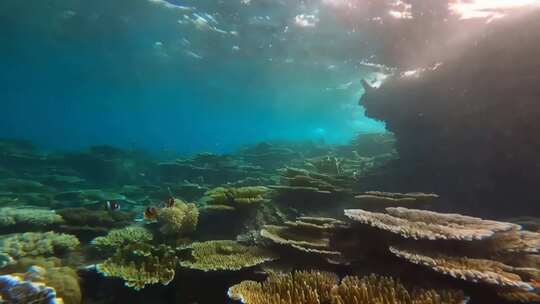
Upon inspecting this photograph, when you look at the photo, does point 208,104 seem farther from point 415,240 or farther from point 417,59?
point 415,240

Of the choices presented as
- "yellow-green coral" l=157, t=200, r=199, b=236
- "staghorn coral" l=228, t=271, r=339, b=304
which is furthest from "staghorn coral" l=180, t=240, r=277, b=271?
"yellow-green coral" l=157, t=200, r=199, b=236

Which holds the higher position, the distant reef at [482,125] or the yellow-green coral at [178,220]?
the distant reef at [482,125]

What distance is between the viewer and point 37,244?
6.22 m

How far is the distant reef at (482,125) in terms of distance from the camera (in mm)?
8398

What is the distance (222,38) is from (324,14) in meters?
10.1

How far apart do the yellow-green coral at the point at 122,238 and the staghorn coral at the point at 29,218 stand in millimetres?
2268

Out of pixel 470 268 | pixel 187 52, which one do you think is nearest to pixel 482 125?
pixel 470 268

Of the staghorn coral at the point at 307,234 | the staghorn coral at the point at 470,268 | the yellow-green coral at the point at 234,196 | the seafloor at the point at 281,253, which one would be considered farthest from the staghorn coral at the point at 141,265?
the staghorn coral at the point at 470,268

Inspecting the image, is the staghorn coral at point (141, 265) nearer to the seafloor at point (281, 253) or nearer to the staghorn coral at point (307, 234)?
→ the seafloor at point (281, 253)

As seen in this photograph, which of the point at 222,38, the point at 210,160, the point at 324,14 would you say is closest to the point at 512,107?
the point at 324,14

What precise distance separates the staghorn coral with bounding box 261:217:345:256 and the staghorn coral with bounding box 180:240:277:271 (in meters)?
0.29

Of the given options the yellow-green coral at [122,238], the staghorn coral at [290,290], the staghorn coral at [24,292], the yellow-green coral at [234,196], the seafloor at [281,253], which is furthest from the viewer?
the yellow-green coral at [234,196]

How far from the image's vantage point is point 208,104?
2467 inches

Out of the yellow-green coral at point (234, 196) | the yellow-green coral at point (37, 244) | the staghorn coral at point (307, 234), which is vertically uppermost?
the yellow-green coral at point (234, 196)
